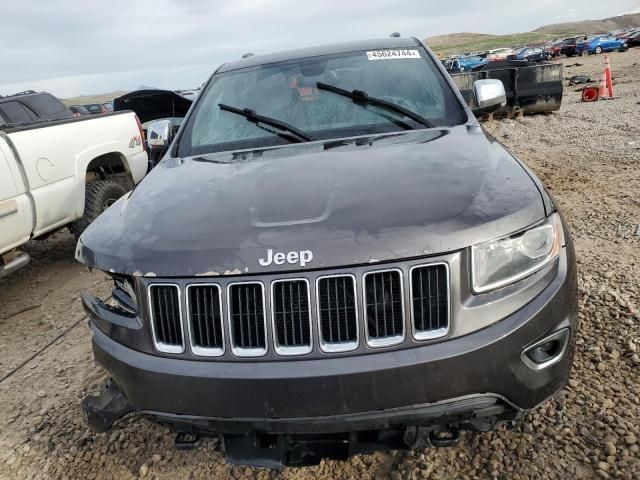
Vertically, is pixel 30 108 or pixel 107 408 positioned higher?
pixel 30 108

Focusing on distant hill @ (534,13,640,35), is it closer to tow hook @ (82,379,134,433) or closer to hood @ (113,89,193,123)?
hood @ (113,89,193,123)

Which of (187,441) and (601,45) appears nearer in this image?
(187,441)

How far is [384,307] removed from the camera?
1.61 metres

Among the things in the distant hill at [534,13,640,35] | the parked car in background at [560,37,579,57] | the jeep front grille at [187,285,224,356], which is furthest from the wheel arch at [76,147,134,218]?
the distant hill at [534,13,640,35]

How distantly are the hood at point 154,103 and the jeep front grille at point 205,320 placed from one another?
764cm

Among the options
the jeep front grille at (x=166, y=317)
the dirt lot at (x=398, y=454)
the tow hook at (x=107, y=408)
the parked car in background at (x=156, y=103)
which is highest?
Answer: the parked car in background at (x=156, y=103)

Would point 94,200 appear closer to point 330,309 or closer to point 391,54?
point 391,54

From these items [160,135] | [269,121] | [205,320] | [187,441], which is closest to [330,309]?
[205,320]

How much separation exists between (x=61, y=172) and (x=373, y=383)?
160 inches

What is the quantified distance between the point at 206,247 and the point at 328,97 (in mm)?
1587

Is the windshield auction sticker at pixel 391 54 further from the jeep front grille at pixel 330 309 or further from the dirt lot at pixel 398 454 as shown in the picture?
the jeep front grille at pixel 330 309

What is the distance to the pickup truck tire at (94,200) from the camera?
4.94 meters

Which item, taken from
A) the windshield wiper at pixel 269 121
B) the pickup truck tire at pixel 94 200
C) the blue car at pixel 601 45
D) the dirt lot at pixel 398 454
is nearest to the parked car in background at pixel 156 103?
the pickup truck tire at pixel 94 200

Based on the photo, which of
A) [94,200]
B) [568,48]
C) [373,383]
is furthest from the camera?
[568,48]
